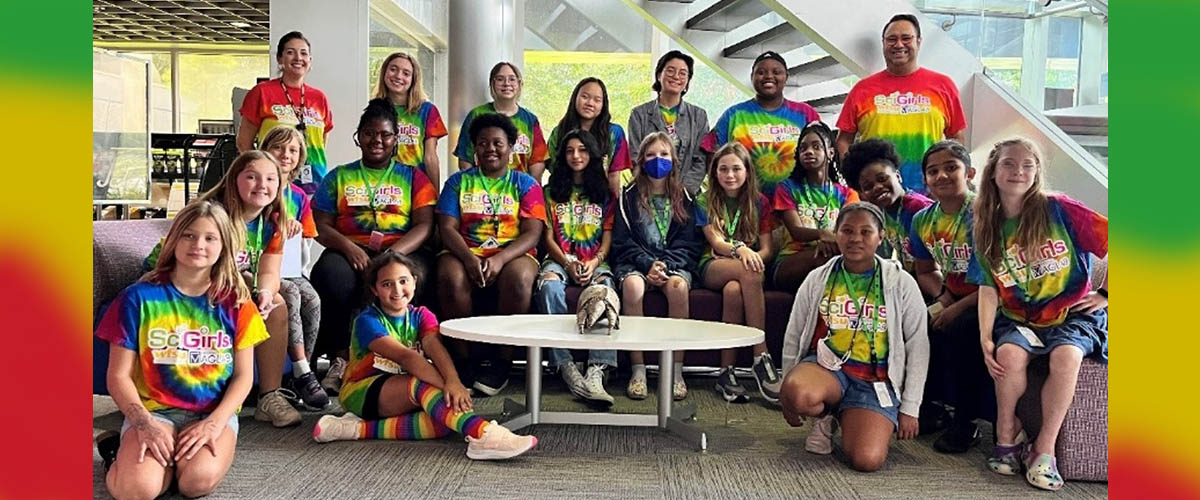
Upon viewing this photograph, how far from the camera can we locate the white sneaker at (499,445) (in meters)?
2.92

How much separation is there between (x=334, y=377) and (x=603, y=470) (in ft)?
5.18

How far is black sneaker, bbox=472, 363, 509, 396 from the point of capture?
4.05 meters

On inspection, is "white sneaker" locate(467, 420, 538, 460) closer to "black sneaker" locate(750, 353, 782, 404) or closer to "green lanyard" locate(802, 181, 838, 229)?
"black sneaker" locate(750, 353, 782, 404)

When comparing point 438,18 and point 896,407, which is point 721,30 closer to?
point 438,18

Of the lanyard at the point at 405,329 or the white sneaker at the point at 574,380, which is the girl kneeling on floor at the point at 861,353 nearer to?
the white sneaker at the point at 574,380

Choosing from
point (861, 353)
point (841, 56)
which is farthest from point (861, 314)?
point (841, 56)

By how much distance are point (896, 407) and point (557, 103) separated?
243 inches

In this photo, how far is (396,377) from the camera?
317 cm

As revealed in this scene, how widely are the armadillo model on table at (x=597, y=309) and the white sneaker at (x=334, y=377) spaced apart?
1.25m

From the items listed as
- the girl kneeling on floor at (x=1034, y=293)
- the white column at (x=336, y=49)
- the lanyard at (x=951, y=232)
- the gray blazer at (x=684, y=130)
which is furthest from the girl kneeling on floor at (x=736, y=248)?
the white column at (x=336, y=49)

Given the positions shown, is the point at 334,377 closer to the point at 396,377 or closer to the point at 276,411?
the point at 276,411

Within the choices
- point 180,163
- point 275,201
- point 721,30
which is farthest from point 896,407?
point 180,163

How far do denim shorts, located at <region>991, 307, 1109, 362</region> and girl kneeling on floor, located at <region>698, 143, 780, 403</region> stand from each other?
1.20m
